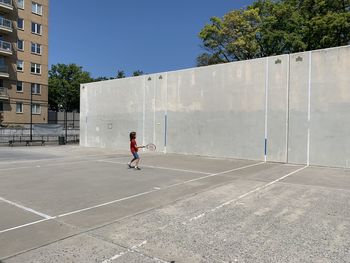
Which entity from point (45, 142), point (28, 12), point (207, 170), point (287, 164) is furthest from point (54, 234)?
point (28, 12)

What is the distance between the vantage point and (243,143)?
17.8 m

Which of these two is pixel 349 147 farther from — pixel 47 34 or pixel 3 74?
pixel 47 34

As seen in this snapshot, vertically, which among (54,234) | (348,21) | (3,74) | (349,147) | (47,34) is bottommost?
(54,234)

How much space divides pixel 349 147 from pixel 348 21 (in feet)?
62.0

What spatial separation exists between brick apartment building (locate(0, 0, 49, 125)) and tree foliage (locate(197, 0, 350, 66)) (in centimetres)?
2329

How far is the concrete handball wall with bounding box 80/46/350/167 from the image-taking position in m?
14.9

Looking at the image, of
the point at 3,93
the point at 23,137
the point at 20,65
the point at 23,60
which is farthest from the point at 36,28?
the point at 23,137

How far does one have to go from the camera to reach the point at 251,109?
17531 mm

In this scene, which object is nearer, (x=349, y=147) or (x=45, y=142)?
(x=349, y=147)

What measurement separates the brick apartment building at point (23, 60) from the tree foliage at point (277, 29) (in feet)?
76.4

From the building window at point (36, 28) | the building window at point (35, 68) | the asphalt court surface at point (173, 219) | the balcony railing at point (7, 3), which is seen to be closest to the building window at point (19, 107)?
the building window at point (35, 68)

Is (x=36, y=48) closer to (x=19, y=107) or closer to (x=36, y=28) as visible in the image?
(x=36, y=28)

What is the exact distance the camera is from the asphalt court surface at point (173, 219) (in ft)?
14.5

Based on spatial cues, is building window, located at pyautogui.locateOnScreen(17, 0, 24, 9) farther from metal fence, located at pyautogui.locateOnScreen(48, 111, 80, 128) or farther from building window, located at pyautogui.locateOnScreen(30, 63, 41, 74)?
metal fence, located at pyautogui.locateOnScreen(48, 111, 80, 128)
